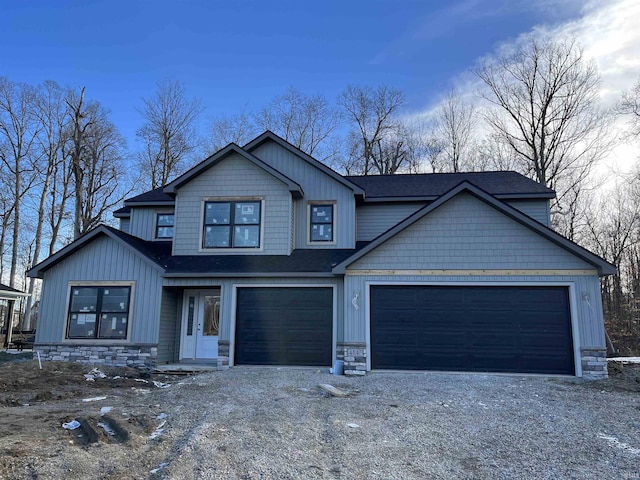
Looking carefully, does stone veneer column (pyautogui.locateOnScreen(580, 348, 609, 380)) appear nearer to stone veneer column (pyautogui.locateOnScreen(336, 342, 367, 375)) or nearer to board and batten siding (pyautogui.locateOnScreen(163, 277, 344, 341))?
stone veneer column (pyautogui.locateOnScreen(336, 342, 367, 375))

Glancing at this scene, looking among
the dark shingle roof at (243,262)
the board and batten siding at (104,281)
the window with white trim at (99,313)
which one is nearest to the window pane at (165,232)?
the dark shingle roof at (243,262)


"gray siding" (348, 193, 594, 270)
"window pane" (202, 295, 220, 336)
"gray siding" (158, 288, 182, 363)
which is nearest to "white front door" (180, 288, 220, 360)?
"window pane" (202, 295, 220, 336)

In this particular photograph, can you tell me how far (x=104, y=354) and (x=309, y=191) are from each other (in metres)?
7.10

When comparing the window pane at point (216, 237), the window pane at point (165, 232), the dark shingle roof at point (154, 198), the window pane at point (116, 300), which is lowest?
the window pane at point (116, 300)

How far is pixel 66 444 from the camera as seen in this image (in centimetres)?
465

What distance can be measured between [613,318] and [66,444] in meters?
24.5

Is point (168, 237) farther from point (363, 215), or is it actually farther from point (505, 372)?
point (505, 372)

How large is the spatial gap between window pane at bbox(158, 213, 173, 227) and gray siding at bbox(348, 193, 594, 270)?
6717 millimetres

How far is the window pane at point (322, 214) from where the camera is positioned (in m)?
13.2

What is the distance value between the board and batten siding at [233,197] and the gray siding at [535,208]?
277 inches

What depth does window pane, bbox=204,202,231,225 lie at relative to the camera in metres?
12.8

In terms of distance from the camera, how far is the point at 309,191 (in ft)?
43.8

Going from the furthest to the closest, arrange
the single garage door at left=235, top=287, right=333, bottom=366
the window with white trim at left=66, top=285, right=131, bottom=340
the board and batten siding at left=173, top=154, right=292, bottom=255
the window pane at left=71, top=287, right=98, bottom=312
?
the board and batten siding at left=173, top=154, right=292, bottom=255
the window pane at left=71, top=287, right=98, bottom=312
the window with white trim at left=66, top=285, right=131, bottom=340
the single garage door at left=235, top=287, right=333, bottom=366

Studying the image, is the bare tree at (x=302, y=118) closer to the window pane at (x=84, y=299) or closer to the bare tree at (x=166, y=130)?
the bare tree at (x=166, y=130)
